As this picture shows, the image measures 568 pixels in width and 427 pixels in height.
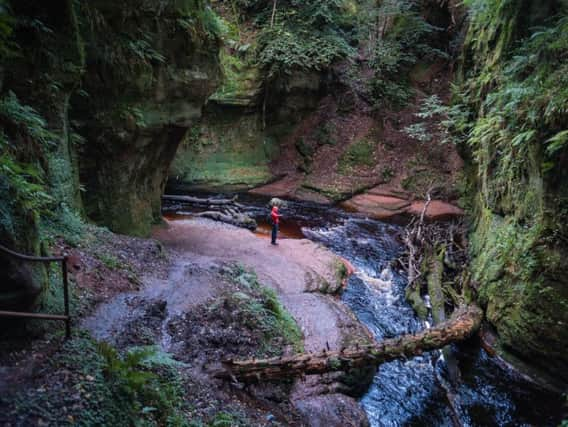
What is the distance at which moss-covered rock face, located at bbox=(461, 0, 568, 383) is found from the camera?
791cm

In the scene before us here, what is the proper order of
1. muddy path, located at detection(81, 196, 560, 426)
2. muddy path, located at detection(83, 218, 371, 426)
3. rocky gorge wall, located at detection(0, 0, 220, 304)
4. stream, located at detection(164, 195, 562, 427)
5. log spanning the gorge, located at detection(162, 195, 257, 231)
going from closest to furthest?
rocky gorge wall, located at detection(0, 0, 220, 304) → muddy path, located at detection(83, 218, 371, 426) → muddy path, located at detection(81, 196, 560, 426) → stream, located at detection(164, 195, 562, 427) → log spanning the gorge, located at detection(162, 195, 257, 231)

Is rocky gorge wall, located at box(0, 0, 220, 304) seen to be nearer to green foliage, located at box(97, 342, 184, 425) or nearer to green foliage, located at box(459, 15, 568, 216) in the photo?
green foliage, located at box(97, 342, 184, 425)

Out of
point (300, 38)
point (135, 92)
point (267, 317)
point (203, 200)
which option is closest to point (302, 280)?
point (267, 317)

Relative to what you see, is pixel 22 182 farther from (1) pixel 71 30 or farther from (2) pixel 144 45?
(2) pixel 144 45

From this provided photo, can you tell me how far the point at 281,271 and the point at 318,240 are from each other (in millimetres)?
5246

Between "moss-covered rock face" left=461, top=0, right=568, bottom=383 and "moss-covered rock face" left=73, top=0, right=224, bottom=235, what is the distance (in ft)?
30.3

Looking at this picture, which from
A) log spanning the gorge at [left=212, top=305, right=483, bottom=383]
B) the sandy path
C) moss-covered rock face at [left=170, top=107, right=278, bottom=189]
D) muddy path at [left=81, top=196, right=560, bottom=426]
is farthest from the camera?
moss-covered rock face at [left=170, top=107, right=278, bottom=189]

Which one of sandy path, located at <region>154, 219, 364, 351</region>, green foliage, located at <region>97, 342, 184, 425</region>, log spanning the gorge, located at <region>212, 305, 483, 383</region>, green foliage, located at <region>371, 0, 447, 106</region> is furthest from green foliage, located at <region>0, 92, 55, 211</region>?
green foliage, located at <region>371, 0, 447, 106</region>

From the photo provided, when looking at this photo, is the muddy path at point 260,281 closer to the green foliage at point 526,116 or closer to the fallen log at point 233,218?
the fallen log at point 233,218

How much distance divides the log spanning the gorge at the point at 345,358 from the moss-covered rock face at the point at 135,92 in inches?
321

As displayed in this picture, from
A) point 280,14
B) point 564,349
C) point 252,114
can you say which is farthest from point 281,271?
point 280,14

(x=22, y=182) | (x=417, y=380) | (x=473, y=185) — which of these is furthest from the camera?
(x=473, y=185)

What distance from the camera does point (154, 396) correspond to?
15.9ft

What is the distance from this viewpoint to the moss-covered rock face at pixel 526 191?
7.91m
